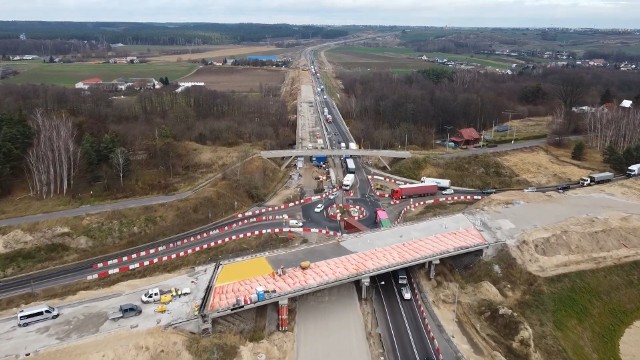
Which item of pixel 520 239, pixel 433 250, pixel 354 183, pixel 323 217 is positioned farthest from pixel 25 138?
pixel 520 239

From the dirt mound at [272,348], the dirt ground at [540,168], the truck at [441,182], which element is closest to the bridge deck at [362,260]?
the dirt mound at [272,348]

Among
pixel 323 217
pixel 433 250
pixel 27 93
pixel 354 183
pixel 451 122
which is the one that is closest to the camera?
pixel 433 250

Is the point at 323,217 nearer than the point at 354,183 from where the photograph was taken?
Yes

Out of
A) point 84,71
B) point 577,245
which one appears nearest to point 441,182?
point 577,245

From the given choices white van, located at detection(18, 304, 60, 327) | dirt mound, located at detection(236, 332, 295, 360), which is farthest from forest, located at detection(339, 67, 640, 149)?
white van, located at detection(18, 304, 60, 327)

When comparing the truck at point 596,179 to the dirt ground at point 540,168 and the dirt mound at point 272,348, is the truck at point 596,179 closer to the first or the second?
the dirt ground at point 540,168

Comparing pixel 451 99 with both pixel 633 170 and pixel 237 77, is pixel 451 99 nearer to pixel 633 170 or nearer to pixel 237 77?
pixel 633 170

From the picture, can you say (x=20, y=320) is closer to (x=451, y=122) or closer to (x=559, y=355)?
(x=559, y=355)
